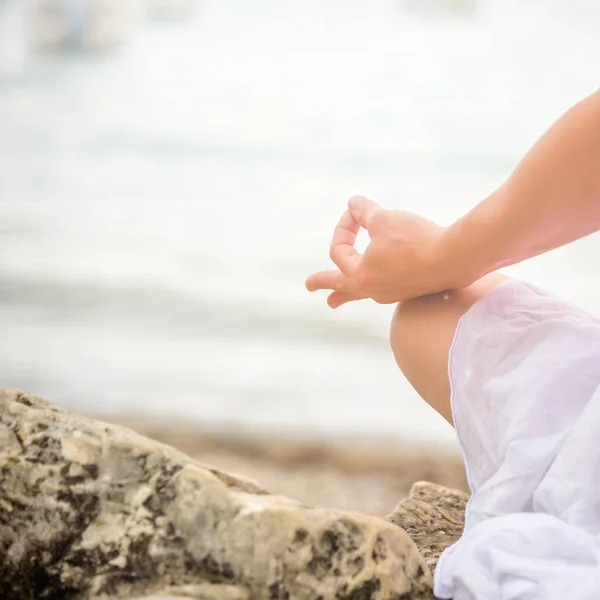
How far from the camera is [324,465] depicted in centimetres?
235

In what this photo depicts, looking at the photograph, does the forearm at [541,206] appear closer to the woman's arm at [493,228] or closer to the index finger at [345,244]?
the woman's arm at [493,228]

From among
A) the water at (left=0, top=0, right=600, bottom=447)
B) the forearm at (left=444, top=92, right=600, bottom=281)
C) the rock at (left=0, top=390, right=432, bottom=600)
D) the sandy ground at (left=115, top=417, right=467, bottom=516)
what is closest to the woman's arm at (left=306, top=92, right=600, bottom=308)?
the forearm at (left=444, top=92, right=600, bottom=281)

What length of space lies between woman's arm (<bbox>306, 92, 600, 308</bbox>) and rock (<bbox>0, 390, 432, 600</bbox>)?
0.25m

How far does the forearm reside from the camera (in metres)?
0.62

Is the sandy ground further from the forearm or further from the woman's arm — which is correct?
the forearm

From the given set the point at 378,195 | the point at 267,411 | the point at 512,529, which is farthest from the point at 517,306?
the point at 378,195

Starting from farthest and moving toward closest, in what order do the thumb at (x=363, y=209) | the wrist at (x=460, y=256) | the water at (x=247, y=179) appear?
1. the water at (x=247, y=179)
2. the thumb at (x=363, y=209)
3. the wrist at (x=460, y=256)

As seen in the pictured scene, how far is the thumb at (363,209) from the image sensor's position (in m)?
0.84

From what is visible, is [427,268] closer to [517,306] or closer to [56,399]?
[517,306]

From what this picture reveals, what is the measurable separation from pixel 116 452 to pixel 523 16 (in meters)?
4.95

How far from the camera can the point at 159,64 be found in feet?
17.1

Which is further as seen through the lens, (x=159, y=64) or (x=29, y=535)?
(x=159, y=64)

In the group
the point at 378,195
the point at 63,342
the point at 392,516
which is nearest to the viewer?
the point at 392,516

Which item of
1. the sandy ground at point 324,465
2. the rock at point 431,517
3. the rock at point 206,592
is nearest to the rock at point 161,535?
the rock at point 206,592
